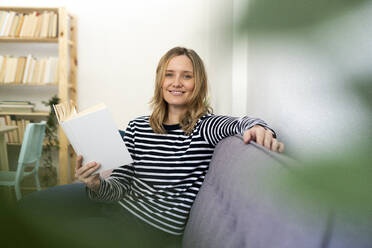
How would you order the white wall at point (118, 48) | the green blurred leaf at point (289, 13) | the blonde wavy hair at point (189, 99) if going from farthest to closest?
the white wall at point (118, 48), the blonde wavy hair at point (189, 99), the green blurred leaf at point (289, 13)

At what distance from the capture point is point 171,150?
1.24m

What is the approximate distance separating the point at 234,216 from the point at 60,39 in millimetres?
2856

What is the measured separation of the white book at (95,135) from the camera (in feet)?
2.14

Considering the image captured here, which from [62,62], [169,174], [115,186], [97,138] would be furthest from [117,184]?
[62,62]

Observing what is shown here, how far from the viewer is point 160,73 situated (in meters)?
1.36

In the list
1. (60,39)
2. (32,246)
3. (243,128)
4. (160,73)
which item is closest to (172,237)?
(243,128)

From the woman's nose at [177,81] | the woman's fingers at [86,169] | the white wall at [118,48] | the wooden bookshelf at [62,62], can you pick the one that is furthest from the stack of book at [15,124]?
the woman's fingers at [86,169]

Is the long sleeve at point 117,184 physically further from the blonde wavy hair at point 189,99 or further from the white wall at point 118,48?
the white wall at point 118,48

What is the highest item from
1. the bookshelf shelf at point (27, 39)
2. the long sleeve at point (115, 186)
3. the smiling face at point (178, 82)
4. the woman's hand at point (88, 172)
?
the bookshelf shelf at point (27, 39)

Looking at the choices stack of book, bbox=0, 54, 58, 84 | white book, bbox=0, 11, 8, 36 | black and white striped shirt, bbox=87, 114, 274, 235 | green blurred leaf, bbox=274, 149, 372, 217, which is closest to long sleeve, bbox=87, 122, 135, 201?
black and white striped shirt, bbox=87, 114, 274, 235

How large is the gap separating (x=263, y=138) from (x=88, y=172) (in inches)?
17.3

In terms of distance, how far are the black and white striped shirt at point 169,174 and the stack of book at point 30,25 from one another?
2.38m

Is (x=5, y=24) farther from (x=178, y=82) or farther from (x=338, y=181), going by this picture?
(x=338, y=181)

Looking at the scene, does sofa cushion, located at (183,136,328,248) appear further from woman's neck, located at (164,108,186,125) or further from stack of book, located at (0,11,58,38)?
stack of book, located at (0,11,58,38)
